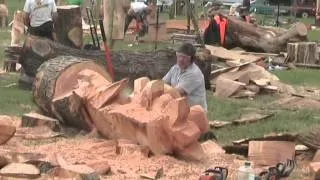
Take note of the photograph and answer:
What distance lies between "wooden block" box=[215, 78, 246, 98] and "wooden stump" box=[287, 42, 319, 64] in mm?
4961

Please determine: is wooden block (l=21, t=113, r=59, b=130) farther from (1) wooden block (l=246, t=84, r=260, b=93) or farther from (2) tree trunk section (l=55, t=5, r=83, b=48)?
(2) tree trunk section (l=55, t=5, r=83, b=48)

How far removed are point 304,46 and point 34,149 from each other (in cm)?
1109

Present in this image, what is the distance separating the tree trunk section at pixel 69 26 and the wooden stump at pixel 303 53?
227 inches

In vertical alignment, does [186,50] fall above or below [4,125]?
above

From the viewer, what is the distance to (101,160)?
748cm

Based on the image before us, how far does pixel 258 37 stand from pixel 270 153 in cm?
1245

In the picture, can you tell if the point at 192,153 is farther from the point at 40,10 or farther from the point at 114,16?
the point at 114,16

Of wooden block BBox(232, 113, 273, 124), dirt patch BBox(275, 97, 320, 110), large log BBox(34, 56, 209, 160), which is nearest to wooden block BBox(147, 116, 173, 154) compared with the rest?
large log BBox(34, 56, 209, 160)

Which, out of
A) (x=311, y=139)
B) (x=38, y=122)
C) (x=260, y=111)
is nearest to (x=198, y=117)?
(x=311, y=139)

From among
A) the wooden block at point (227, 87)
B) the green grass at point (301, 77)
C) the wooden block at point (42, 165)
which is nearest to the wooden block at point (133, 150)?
the wooden block at point (42, 165)

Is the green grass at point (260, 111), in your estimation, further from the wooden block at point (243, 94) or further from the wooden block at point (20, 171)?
the wooden block at point (20, 171)

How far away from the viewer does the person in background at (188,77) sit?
28.1ft

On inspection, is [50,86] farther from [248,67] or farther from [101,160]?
[248,67]

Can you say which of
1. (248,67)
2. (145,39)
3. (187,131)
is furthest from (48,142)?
(145,39)
